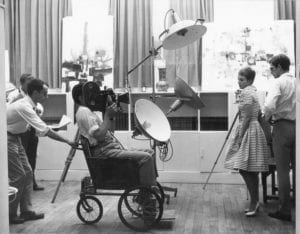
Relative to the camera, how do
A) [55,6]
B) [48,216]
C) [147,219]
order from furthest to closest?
[55,6]
[48,216]
[147,219]

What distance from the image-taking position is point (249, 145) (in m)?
4.03

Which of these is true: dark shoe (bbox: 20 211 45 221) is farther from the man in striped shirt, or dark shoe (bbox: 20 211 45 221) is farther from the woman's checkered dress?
the man in striped shirt

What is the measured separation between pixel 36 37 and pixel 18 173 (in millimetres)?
2801

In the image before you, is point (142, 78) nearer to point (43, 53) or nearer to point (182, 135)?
point (182, 135)

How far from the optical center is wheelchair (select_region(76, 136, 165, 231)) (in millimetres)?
3588

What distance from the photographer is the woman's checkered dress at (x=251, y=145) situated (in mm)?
4000

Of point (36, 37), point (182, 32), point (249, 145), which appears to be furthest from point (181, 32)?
point (36, 37)

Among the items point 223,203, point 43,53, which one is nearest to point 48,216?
point 223,203

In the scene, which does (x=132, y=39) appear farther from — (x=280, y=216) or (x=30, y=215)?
(x=280, y=216)

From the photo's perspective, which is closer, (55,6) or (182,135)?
(182,135)

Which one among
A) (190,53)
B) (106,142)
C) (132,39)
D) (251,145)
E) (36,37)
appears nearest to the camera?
(106,142)

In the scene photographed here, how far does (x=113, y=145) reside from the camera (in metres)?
3.78

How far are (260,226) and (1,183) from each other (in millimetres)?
2376

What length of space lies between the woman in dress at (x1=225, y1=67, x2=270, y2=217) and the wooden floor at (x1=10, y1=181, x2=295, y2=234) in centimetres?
27
